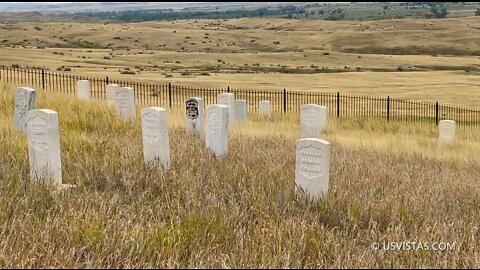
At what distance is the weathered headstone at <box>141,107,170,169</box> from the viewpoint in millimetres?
8547

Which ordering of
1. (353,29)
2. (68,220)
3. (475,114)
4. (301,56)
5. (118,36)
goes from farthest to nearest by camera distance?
(353,29) → (118,36) → (301,56) → (475,114) → (68,220)

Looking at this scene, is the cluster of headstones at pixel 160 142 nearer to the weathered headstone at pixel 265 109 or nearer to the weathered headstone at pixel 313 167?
the weathered headstone at pixel 313 167

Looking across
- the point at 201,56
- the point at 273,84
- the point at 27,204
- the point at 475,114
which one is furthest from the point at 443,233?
the point at 201,56

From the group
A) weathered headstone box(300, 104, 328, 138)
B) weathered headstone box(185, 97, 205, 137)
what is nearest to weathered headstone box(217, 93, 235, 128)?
weathered headstone box(300, 104, 328, 138)

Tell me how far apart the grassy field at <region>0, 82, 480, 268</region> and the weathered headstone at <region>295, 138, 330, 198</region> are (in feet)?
0.54

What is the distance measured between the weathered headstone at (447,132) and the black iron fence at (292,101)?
26.3ft

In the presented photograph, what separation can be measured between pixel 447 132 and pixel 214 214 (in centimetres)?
1406

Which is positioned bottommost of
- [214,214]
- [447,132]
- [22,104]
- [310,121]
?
[447,132]

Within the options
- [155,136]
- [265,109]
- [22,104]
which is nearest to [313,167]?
[155,136]

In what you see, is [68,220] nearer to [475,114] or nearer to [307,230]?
[307,230]

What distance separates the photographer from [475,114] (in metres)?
30.8

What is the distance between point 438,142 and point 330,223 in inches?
531

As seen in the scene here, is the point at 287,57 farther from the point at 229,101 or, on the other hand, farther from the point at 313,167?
the point at 313,167

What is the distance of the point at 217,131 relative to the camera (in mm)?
10062
